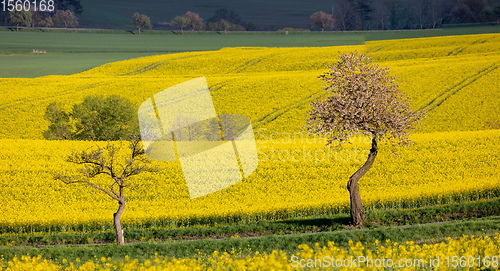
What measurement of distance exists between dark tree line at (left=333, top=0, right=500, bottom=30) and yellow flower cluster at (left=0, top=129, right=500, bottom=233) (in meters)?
61.2

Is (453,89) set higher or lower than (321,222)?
higher

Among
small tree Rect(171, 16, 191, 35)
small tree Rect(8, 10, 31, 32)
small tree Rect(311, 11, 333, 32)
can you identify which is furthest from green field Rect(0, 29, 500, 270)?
small tree Rect(171, 16, 191, 35)

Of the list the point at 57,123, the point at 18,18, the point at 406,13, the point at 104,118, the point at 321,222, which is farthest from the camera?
the point at 406,13

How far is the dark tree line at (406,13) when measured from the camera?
281 ft

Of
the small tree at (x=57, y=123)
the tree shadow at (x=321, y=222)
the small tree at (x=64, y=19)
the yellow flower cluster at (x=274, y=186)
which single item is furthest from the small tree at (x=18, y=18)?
the tree shadow at (x=321, y=222)

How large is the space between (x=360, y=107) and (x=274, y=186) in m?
8.57

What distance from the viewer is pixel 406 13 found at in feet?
323

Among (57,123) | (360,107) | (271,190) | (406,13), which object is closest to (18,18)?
(57,123)

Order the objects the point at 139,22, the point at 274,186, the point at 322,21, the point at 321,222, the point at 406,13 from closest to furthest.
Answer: the point at 321,222, the point at 274,186, the point at 406,13, the point at 322,21, the point at 139,22

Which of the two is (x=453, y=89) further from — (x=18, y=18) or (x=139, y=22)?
(x=18, y=18)

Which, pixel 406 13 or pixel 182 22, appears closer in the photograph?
pixel 406 13

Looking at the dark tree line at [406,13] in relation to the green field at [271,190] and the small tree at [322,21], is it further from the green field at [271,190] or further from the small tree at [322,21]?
the green field at [271,190]

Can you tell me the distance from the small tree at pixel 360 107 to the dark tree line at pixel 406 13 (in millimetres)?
74074

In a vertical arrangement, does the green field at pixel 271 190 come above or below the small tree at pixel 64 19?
below
